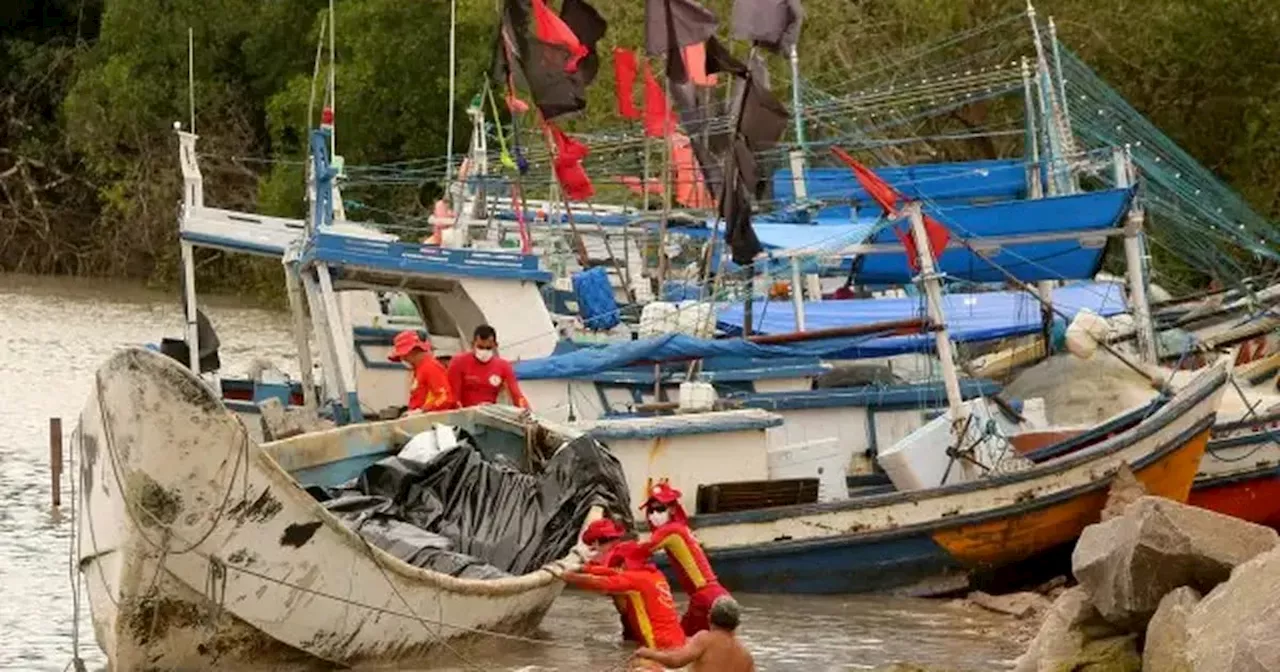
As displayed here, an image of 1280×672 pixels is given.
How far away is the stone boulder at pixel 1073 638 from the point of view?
14.7m

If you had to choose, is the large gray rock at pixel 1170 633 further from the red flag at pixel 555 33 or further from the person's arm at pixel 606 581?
the red flag at pixel 555 33

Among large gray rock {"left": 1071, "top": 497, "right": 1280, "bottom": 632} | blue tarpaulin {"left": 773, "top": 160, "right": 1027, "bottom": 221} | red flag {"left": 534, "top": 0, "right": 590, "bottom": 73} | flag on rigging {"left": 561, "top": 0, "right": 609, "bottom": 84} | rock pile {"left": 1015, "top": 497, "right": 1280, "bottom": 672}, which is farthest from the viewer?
blue tarpaulin {"left": 773, "top": 160, "right": 1027, "bottom": 221}

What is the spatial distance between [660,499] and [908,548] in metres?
4.14

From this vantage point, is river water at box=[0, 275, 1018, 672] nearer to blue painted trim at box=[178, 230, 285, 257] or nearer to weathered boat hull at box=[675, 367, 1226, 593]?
weathered boat hull at box=[675, 367, 1226, 593]

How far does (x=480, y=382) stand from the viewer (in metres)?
20.7

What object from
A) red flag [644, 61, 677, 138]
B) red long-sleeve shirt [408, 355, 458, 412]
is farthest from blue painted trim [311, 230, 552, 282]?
red flag [644, 61, 677, 138]

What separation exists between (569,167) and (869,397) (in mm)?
6268

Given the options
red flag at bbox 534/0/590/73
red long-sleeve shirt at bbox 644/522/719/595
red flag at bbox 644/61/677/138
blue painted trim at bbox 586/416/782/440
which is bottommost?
red long-sleeve shirt at bbox 644/522/719/595

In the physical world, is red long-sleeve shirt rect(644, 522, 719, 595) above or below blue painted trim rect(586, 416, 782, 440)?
below

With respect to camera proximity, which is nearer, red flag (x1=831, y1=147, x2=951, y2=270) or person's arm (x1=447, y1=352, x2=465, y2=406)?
person's arm (x1=447, y1=352, x2=465, y2=406)

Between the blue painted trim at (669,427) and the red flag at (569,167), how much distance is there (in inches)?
279

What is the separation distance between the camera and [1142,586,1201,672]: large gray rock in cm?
1381

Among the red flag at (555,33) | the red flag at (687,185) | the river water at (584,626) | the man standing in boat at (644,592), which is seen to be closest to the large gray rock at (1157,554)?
the man standing in boat at (644,592)

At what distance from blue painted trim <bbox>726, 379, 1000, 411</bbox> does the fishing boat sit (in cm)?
461
